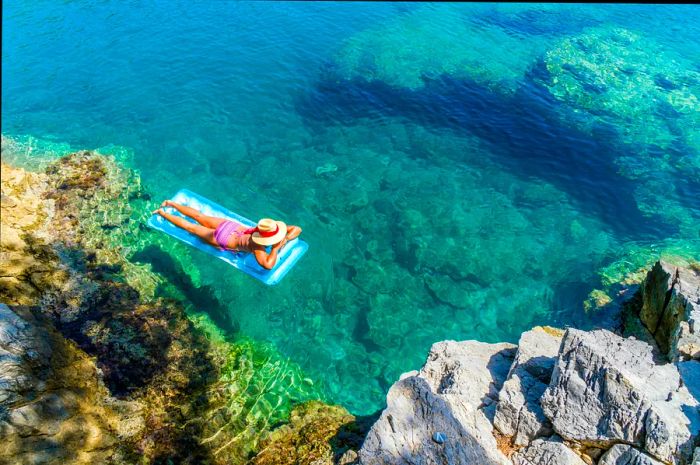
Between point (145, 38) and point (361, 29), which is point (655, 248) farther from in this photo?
point (145, 38)

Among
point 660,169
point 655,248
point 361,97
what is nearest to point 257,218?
point 361,97

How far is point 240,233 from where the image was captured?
1048cm

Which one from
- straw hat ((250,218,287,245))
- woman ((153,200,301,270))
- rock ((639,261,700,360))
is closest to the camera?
rock ((639,261,700,360))

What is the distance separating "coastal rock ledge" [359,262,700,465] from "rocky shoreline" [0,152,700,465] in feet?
0.06

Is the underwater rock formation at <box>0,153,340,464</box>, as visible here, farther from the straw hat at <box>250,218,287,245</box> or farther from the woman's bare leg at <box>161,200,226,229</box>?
the straw hat at <box>250,218,287,245</box>

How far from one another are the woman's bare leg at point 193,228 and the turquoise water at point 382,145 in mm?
1507

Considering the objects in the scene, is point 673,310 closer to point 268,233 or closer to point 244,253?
point 268,233

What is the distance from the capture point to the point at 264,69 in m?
19.4

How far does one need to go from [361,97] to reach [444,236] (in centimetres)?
820

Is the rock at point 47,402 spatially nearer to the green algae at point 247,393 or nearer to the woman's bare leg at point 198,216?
the green algae at point 247,393

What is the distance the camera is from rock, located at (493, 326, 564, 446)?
5.87 meters

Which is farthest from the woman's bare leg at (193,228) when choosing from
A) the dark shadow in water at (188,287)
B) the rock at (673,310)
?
the rock at (673,310)

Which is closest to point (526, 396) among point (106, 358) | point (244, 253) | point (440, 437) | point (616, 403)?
point (616, 403)

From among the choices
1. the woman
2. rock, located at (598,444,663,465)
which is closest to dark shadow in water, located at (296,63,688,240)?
the woman
